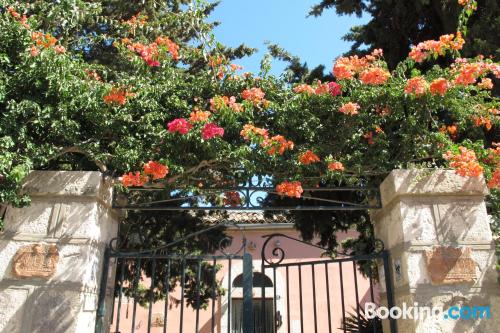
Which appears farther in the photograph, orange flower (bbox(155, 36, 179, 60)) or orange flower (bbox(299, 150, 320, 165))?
orange flower (bbox(155, 36, 179, 60))

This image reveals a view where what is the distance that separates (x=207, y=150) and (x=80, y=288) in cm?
146

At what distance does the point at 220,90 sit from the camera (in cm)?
421

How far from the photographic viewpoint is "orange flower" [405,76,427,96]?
3598 millimetres

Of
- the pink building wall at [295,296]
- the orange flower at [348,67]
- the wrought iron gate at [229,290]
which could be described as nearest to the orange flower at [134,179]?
the wrought iron gate at [229,290]

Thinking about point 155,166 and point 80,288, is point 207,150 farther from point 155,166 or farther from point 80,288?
point 80,288

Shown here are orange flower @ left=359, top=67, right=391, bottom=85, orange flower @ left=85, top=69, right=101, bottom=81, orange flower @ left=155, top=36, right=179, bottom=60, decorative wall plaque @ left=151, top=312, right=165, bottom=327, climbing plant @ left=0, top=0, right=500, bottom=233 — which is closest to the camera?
climbing plant @ left=0, top=0, right=500, bottom=233

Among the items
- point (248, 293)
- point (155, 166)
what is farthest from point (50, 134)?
point (248, 293)

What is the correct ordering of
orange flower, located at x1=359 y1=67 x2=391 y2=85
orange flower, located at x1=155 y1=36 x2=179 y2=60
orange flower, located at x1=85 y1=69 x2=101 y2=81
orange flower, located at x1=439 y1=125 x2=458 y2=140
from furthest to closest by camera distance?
1. orange flower, located at x1=155 y1=36 x2=179 y2=60
2. orange flower, located at x1=85 y1=69 x2=101 y2=81
3. orange flower, located at x1=439 y1=125 x2=458 y2=140
4. orange flower, located at x1=359 y1=67 x2=391 y2=85

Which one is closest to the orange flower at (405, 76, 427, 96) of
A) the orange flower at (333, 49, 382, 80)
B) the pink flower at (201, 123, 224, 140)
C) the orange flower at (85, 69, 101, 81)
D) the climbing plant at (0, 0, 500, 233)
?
the climbing plant at (0, 0, 500, 233)

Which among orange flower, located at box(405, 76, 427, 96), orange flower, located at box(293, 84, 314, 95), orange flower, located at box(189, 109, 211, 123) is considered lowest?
orange flower, located at box(189, 109, 211, 123)

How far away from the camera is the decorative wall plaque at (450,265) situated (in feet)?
10.2

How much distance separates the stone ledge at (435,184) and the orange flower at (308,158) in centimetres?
66

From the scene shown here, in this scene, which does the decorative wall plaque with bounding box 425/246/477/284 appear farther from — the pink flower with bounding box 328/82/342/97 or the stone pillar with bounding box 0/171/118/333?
the stone pillar with bounding box 0/171/118/333

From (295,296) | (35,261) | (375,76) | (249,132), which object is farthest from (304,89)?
(295,296)
